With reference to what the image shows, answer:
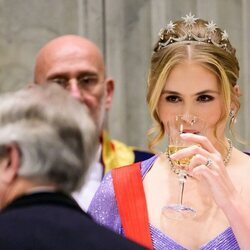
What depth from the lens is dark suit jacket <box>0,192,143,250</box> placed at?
4.04 ft

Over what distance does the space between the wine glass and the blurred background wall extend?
144 centimetres

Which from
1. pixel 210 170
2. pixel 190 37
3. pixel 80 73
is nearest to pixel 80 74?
pixel 80 73

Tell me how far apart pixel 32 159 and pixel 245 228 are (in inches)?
25.9

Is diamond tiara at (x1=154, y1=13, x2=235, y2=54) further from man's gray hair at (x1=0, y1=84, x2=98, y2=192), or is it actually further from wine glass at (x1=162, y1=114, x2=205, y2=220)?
man's gray hair at (x1=0, y1=84, x2=98, y2=192)

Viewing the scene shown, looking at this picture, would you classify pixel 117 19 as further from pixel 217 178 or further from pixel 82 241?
pixel 82 241

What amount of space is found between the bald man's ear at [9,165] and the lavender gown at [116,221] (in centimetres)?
62

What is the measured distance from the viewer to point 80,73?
2.31 metres

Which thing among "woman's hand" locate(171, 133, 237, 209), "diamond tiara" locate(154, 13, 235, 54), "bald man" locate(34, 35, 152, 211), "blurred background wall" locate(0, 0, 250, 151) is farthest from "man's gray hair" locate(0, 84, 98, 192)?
"blurred background wall" locate(0, 0, 250, 151)

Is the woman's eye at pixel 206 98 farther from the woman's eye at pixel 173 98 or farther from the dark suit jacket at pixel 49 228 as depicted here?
the dark suit jacket at pixel 49 228

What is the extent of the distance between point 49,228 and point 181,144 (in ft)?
2.04

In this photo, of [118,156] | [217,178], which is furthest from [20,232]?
[118,156]

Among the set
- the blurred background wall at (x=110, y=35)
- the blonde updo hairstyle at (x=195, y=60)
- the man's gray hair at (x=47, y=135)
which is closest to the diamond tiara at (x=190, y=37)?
the blonde updo hairstyle at (x=195, y=60)

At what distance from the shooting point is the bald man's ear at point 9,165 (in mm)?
1325

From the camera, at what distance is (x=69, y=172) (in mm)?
1344
